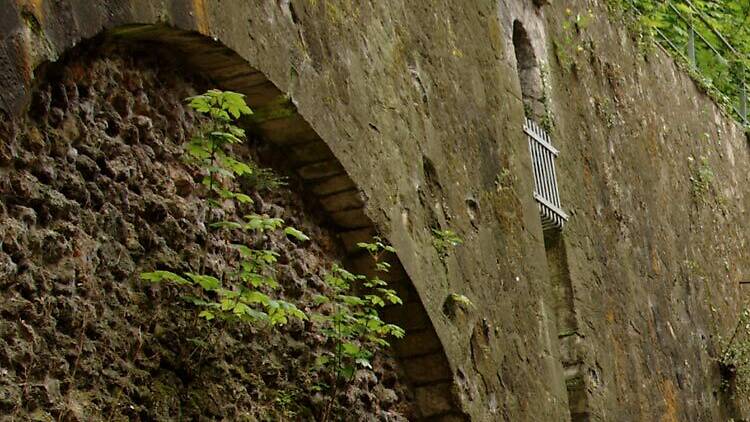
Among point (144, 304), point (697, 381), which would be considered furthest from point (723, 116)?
point (144, 304)

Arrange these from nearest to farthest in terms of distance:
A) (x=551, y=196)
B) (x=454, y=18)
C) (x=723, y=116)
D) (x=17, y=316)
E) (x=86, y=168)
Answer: (x=17, y=316) < (x=86, y=168) < (x=454, y=18) < (x=551, y=196) < (x=723, y=116)

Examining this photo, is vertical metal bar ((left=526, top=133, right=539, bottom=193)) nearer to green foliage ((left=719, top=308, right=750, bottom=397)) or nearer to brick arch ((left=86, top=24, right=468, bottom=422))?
brick arch ((left=86, top=24, right=468, bottom=422))

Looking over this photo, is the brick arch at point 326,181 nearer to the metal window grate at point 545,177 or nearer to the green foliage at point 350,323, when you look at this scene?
the green foliage at point 350,323

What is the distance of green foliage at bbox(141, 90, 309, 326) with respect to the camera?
479 cm

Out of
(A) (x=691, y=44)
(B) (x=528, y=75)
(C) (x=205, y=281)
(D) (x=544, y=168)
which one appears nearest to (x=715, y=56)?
(A) (x=691, y=44)

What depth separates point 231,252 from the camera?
5141 mm

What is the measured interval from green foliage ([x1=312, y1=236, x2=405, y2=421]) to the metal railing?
767cm

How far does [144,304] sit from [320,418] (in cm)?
114

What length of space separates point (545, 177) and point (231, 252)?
130 inches

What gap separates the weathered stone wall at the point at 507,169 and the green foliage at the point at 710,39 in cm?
59

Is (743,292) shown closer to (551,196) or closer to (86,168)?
(551,196)

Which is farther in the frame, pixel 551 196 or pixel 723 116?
pixel 723 116

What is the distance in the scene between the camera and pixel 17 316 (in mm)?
4078

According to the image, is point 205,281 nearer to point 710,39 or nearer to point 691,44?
point 691,44
